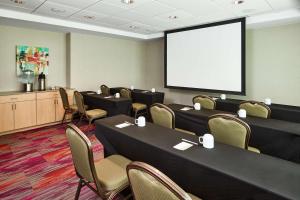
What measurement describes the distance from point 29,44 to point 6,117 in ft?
6.50

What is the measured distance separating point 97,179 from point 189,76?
4.76 metres

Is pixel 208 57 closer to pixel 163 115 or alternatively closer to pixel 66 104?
pixel 163 115

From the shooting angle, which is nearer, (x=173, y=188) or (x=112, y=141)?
(x=173, y=188)

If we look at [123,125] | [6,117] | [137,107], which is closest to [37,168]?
[123,125]

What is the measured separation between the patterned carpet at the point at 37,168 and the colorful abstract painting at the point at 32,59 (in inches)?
67.9

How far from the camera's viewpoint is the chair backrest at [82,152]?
1637 mm

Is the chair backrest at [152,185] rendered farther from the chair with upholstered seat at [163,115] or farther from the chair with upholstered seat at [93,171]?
the chair with upholstered seat at [163,115]

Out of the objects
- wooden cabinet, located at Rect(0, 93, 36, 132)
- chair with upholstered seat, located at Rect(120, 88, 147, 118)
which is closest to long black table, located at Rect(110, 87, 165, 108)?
chair with upholstered seat, located at Rect(120, 88, 147, 118)

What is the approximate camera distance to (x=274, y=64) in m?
4.90

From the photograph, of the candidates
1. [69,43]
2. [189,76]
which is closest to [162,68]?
[189,76]

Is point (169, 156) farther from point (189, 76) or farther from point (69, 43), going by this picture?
point (69, 43)

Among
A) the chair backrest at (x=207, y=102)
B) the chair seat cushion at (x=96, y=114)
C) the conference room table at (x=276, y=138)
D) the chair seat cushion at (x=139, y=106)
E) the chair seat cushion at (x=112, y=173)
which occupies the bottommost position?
the chair seat cushion at (x=112, y=173)

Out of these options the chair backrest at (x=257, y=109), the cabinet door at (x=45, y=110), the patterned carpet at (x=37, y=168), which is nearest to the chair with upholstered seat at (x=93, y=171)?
the patterned carpet at (x=37, y=168)

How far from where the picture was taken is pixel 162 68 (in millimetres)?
7250
